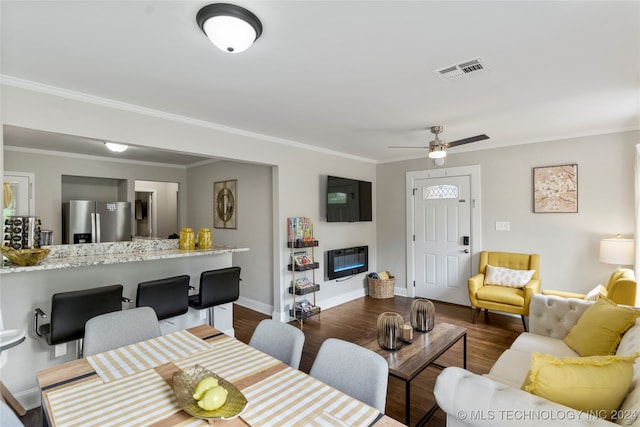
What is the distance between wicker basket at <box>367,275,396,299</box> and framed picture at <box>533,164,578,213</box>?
2402mm

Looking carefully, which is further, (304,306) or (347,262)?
(347,262)

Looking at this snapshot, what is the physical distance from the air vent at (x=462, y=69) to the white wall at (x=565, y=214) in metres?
2.79

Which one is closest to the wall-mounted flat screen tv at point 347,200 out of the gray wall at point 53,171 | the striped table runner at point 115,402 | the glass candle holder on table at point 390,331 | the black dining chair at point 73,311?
the glass candle holder on table at point 390,331

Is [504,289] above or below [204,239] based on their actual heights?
below

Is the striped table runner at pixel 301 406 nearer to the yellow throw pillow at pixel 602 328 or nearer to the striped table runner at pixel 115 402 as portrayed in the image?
the striped table runner at pixel 115 402

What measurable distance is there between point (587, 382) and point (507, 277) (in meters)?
3.15

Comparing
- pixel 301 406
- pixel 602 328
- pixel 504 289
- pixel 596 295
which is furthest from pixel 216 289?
pixel 596 295

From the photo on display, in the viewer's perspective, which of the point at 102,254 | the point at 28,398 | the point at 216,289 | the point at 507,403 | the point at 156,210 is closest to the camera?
the point at 507,403

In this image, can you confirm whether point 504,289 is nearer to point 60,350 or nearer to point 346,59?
point 346,59

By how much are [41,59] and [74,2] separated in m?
0.81

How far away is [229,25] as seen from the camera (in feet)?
5.04

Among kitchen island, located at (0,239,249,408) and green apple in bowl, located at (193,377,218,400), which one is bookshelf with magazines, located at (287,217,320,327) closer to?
kitchen island, located at (0,239,249,408)

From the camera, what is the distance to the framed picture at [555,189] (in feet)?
13.3

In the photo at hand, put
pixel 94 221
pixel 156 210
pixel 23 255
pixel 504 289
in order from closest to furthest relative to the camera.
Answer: pixel 23 255
pixel 504 289
pixel 94 221
pixel 156 210
